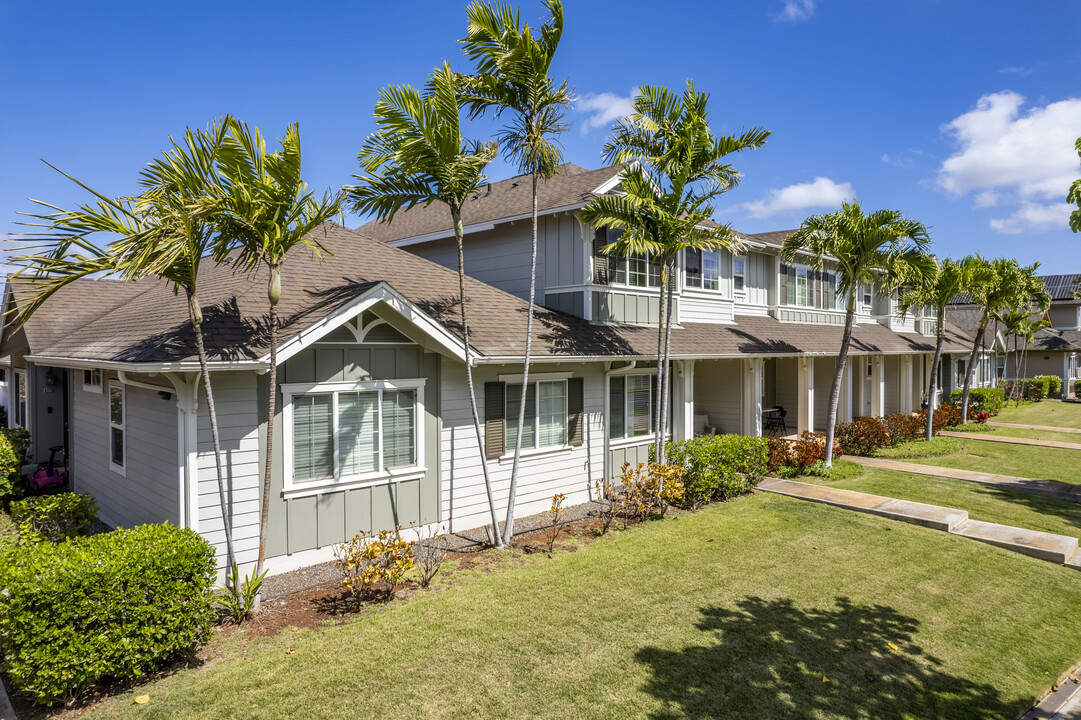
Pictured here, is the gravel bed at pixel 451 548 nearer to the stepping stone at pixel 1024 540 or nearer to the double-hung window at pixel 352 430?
the double-hung window at pixel 352 430

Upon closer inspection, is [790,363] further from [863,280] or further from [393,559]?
[393,559]

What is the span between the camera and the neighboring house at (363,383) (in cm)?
813

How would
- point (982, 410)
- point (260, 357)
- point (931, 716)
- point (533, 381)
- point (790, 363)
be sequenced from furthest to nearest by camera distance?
1. point (982, 410)
2. point (790, 363)
3. point (533, 381)
4. point (260, 357)
5. point (931, 716)

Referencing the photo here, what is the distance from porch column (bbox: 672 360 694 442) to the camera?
14789mm

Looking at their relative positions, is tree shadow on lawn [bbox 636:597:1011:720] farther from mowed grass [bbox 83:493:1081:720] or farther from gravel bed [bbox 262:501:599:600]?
gravel bed [bbox 262:501:599:600]

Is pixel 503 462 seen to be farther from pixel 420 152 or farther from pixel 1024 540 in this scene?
pixel 1024 540

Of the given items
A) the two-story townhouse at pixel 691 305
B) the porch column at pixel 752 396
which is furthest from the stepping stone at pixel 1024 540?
the porch column at pixel 752 396

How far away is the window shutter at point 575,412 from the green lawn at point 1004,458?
469 inches

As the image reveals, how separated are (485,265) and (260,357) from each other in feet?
29.0

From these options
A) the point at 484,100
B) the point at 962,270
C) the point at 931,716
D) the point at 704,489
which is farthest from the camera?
the point at 962,270

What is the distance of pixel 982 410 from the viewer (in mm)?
29562

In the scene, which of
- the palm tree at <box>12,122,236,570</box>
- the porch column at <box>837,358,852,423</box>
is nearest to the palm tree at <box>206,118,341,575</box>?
the palm tree at <box>12,122,236,570</box>

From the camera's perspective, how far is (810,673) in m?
6.19

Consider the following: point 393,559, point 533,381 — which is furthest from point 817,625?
point 533,381
